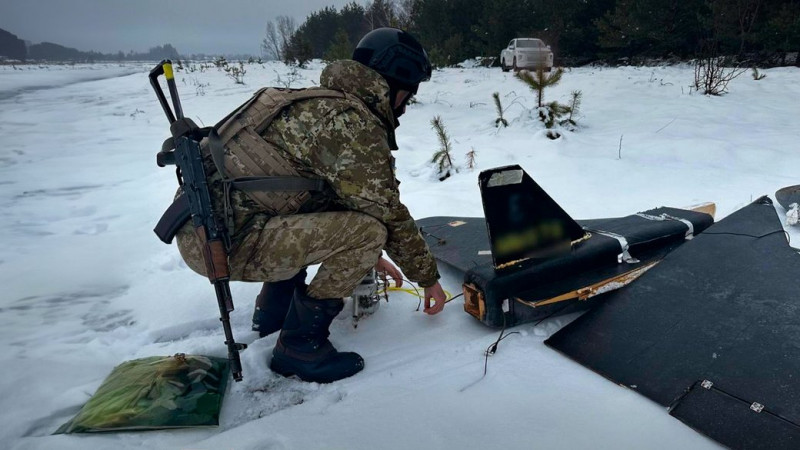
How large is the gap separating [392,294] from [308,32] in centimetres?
3353

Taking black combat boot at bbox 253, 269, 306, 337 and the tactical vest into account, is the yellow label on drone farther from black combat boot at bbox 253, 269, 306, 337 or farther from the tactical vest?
black combat boot at bbox 253, 269, 306, 337

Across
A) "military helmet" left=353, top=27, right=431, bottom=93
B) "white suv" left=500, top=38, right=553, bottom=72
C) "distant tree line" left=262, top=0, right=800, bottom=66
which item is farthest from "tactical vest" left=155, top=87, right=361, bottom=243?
"white suv" left=500, top=38, right=553, bottom=72

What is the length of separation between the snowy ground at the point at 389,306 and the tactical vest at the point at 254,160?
2.29ft

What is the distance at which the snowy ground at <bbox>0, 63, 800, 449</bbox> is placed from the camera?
1503 millimetres

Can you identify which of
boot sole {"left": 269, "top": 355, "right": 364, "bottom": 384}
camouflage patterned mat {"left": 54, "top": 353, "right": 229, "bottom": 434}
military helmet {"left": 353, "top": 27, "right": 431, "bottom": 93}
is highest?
military helmet {"left": 353, "top": 27, "right": 431, "bottom": 93}

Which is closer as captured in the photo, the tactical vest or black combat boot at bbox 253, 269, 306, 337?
the tactical vest

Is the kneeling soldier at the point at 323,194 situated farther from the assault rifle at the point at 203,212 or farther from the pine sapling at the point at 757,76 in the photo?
the pine sapling at the point at 757,76

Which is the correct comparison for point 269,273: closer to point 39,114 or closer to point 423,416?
point 423,416

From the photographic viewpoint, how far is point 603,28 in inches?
523

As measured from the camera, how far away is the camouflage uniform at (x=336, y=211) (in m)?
1.68

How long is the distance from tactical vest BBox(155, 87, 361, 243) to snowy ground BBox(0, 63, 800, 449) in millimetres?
699

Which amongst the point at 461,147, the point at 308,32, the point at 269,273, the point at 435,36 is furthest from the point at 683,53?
the point at 308,32

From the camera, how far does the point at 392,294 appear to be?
2506 millimetres

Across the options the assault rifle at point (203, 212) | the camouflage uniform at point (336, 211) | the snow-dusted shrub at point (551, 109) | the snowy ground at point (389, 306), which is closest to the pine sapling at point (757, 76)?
the snowy ground at point (389, 306)
